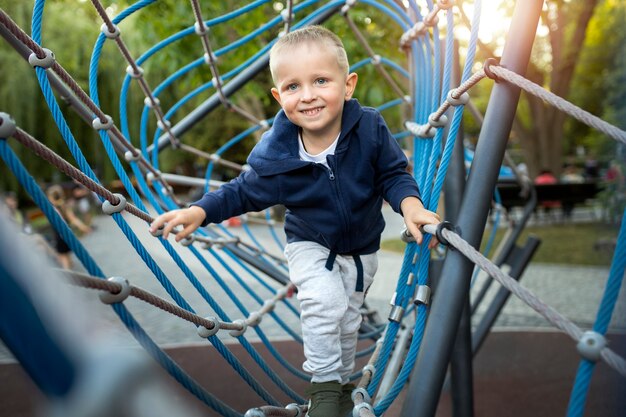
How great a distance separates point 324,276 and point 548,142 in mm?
8882

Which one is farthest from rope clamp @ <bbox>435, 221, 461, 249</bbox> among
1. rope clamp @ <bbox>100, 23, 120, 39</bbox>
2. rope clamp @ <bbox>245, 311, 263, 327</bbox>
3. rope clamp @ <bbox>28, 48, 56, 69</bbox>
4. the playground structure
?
rope clamp @ <bbox>100, 23, 120, 39</bbox>

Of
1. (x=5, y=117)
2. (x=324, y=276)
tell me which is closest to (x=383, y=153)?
(x=324, y=276)

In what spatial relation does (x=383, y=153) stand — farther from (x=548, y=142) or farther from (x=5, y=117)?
(x=548, y=142)

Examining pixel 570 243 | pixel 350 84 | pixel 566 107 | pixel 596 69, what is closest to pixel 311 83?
pixel 350 84

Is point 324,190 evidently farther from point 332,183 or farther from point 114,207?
point 114,207

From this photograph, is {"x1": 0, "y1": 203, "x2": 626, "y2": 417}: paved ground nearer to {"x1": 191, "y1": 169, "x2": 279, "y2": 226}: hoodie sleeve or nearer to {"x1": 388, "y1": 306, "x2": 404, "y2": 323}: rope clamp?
{"x1": 191, "y1": 169, "x2": 279, "y2": 226}: hoodie sleeve

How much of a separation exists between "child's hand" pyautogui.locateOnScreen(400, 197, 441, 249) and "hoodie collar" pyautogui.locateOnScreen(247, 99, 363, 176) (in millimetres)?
201

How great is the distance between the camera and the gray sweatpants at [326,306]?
1251 millimetres

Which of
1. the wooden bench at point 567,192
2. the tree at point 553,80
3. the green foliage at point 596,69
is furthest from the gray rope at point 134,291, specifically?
the green foliage at point 596,69

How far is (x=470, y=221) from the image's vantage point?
45.4 inches

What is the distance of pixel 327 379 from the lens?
1.26 metres

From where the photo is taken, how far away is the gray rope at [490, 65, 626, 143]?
842 mm

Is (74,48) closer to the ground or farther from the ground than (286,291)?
farther from the ground

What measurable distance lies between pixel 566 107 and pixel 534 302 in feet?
0.98
